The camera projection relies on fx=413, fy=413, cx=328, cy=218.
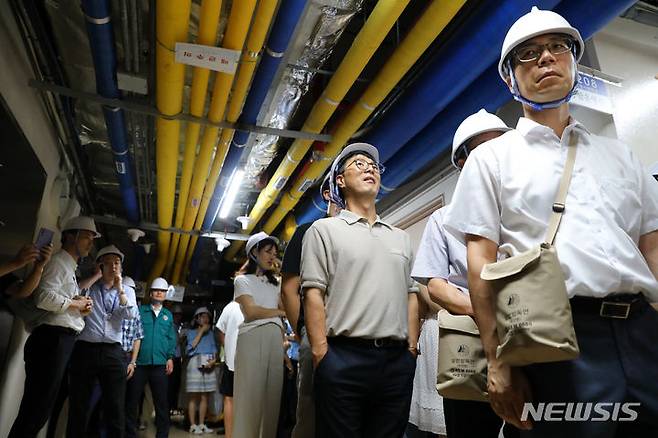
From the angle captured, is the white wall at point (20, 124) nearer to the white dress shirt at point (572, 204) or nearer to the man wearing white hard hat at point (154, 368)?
the man wearing white hard hat at point (154, 368)

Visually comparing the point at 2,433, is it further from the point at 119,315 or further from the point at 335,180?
the point at 335,180

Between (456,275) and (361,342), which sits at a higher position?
(456,275)

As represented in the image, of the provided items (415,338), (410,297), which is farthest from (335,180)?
(415,338)

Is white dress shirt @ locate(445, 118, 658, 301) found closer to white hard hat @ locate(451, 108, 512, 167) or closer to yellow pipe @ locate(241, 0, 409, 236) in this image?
white hard hat @ locate(451, 108, 512, 167)

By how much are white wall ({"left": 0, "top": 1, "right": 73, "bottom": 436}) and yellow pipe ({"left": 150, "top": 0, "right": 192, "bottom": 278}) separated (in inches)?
33.4

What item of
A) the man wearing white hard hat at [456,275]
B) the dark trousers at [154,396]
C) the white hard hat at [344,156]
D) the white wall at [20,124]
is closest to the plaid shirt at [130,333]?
the dark trousers at [154,396]

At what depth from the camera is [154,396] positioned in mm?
3863

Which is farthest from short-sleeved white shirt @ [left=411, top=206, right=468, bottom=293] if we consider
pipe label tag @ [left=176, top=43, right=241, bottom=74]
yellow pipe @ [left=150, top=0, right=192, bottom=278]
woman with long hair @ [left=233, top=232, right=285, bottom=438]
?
yellow pipe @ [left=150, top=0, right=192, bottom=278]

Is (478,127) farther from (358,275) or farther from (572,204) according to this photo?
(572,204)

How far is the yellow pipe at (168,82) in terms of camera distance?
2.19m

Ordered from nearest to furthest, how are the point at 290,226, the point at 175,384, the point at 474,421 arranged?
the point at 474,421
the point at 290,226
the point at 175,384

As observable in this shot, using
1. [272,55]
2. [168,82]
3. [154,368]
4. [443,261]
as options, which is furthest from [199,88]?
[154,368]

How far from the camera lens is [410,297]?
170 centimetres

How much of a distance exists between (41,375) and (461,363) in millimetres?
2519
